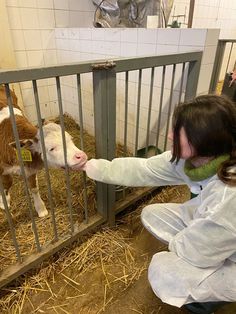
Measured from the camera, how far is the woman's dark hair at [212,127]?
2.93ft

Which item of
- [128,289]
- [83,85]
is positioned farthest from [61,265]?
[83,85]

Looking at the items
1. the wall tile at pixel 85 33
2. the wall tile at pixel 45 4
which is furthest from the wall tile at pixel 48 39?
the wall tile at pixel 85 33

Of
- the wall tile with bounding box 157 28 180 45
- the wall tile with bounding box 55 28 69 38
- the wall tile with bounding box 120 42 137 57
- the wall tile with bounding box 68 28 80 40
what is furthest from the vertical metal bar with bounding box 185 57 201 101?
the wall tile with bounding box 55 28 69 38

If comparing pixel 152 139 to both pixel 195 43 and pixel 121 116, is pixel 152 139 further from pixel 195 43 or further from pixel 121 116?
pixel 195 43

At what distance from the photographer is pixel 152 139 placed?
2.58 meters

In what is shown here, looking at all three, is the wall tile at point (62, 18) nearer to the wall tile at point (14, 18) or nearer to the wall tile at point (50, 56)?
the wall tile at point (50, 56)

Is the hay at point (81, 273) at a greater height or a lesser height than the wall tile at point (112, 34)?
lesser

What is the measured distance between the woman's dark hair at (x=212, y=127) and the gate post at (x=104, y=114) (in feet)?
1.62

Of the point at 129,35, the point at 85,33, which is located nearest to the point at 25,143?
the point at 129,35

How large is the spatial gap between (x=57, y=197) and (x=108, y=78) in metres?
1.14

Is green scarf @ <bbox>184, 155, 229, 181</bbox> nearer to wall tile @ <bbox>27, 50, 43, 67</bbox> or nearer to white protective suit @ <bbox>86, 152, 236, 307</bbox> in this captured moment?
white protective suit @ <bbox>86, 152, 236, 307</bbox>

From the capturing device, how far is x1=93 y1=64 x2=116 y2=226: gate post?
4.24 ft

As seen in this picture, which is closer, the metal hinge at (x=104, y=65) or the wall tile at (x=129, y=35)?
the metal hinge at (x=104, y=65)

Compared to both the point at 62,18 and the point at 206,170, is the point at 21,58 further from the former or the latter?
the point at 206,170
